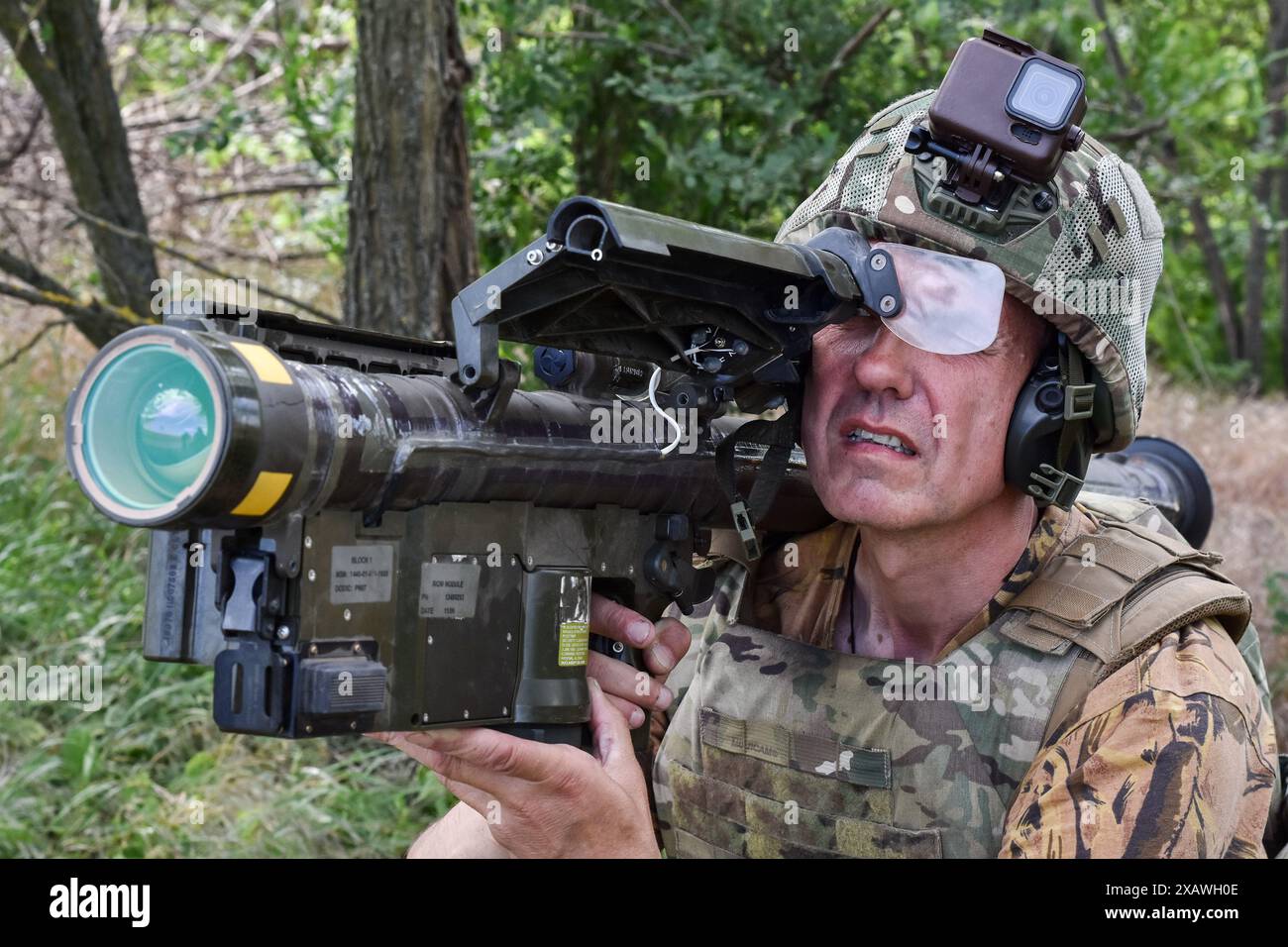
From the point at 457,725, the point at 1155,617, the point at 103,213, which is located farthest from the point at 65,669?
the point at 1155,617

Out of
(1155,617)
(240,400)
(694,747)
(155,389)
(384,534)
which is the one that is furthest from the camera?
(694,747)

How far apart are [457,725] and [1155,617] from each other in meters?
1.21

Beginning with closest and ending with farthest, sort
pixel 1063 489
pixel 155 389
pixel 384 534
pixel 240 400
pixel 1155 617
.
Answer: pixel 240 400 < pixel 155 389 < pixel 384 534 < pixel 1155 617 < pixel 1063 489

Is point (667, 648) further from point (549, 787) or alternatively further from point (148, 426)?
point (148, 426)

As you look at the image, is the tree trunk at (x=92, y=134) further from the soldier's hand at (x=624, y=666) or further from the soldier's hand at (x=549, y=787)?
the soldier's hand at (x=549, y=787)

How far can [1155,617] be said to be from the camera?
2381 mm

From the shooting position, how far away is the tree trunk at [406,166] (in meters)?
4.37

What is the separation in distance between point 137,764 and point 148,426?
3.67 m

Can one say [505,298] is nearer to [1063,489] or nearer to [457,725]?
[457,725]

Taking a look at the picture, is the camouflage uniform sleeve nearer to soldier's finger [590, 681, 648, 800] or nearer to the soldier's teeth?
the soldier's teeth

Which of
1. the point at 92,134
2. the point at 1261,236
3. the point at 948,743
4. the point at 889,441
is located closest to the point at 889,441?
the point at 889,441

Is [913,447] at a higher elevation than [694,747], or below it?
higher

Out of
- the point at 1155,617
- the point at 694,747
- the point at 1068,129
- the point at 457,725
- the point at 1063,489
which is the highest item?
the point at 1068,129

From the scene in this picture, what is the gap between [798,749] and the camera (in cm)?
269
